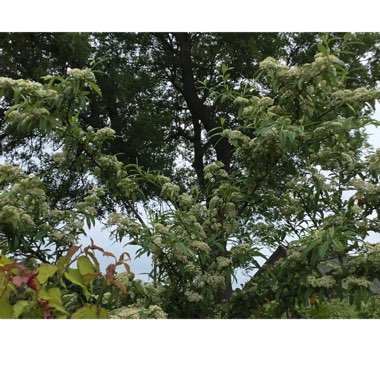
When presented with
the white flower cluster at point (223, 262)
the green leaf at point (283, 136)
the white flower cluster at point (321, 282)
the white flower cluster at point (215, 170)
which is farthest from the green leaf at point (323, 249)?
the white flower cluster at point (215, 170)

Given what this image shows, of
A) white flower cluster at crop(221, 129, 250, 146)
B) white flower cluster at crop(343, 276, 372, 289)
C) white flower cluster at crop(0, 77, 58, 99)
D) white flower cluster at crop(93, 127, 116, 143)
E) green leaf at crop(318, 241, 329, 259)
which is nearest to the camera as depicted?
green leaf at crop(318, 241, 329, 259)

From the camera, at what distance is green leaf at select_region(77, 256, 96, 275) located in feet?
3.56

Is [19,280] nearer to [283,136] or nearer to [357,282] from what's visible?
[283,136]

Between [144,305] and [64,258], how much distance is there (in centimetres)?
120

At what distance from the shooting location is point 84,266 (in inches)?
43.0

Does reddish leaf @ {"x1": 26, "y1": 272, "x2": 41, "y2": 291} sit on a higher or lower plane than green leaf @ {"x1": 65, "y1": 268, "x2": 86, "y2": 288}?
lower

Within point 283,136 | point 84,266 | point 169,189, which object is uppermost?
point 283,136

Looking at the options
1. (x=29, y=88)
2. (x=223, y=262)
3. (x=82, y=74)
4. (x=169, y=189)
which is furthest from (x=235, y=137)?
(x=29, y=88)

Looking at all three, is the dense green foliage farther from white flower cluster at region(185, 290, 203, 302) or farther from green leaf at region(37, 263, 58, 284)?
green leaf at region(37, 263, 58, 284)

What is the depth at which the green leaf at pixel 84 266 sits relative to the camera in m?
1.09

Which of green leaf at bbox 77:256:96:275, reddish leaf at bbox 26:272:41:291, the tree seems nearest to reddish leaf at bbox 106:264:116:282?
green leaf at bbox 77:256:96:275

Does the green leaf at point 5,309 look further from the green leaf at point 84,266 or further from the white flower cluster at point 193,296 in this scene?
the white flower cluster at point 193,296

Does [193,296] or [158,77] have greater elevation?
[158,77]
